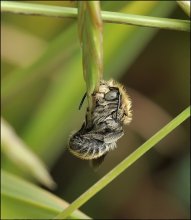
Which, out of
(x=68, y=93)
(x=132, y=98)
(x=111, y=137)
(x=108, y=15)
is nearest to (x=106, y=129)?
(x=111, y=137)

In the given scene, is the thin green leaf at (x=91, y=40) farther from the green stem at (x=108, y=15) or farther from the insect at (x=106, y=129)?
the insect at (x=106, y=129)

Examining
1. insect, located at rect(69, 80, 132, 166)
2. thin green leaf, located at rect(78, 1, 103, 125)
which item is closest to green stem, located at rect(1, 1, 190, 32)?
thin green leaf, located at rect(78, 1, 103, 125)

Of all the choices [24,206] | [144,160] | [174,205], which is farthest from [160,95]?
[24,206]

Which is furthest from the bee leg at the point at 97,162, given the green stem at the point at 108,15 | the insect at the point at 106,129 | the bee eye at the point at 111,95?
the green stem at the point at 108,15

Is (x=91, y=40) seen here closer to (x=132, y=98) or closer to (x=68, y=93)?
(x=68, y=93)

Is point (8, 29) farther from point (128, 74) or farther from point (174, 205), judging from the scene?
point (174, 205)

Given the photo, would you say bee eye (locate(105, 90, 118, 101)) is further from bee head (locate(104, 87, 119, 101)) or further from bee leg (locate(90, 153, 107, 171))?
bee leg (locate(90, 153, 107, 171))
